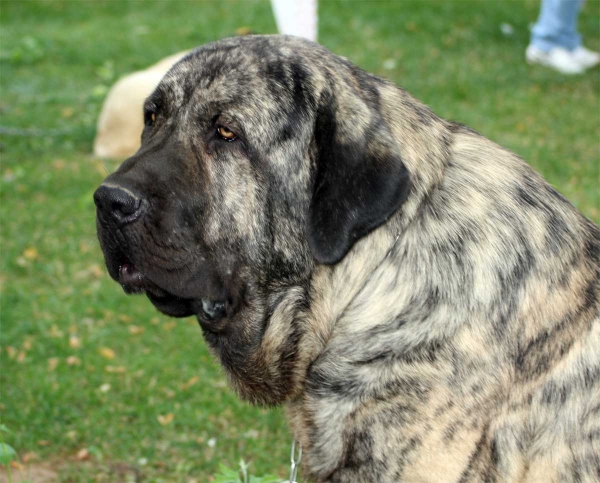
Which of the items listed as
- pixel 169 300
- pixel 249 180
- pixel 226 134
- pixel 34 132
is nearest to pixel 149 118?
pixel 226 134

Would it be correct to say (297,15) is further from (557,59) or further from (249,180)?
(557,59)

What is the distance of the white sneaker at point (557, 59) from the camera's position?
10938 mm

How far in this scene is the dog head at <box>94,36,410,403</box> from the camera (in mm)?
3045

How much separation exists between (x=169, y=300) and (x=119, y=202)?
505 mm

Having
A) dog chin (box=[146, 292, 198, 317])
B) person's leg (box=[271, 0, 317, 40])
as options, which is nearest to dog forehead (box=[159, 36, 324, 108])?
dog chin (box=[146, 292, 198, 317])

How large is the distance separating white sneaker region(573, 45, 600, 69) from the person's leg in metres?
5.36

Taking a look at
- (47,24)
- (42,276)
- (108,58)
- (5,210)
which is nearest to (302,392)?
(42,276)

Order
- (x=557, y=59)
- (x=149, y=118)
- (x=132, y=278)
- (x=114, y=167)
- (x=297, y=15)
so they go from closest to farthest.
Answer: (x=132, y=278) < (x=149, y=118) < (x=297, y=15) < (x=114, y=167) < (x=557, y=59)

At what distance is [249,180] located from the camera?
317 cm

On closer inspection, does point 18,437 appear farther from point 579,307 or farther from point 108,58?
point 108,58

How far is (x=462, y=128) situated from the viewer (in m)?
3.48

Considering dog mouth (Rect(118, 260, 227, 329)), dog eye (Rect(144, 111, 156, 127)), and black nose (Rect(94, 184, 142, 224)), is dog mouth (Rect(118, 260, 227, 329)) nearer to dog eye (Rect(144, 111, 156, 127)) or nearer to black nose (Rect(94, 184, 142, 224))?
black nose (Rect(94, 184, 142, 224))

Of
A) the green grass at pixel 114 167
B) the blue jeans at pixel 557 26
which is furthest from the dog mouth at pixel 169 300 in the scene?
the blue jeans at pixel 557 26

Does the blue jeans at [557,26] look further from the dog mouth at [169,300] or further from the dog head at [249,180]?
the dog mouth at [169,300]
